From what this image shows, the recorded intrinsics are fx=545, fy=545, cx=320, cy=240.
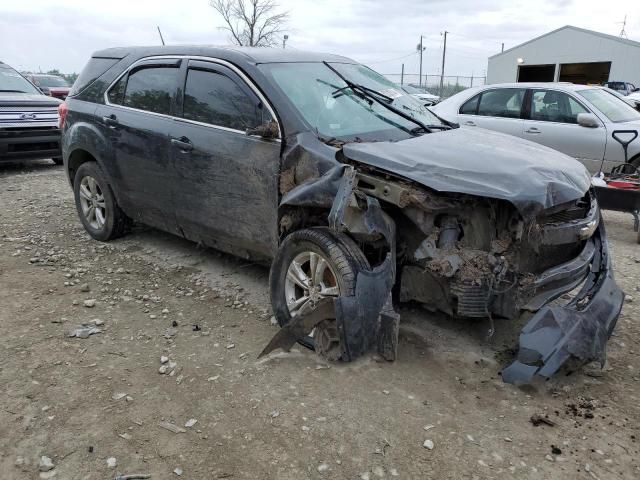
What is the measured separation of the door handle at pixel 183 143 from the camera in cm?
414

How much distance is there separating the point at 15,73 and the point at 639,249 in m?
10.9

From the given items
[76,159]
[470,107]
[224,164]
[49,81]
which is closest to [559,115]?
[470,107]

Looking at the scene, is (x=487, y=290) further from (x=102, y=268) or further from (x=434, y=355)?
(x=102, y=268)

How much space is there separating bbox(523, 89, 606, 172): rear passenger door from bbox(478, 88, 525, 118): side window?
169 mm

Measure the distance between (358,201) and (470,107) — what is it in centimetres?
561

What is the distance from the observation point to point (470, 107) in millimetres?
8094

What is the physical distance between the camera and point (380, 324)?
122 inches

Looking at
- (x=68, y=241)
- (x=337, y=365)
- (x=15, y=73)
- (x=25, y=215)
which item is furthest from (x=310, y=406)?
(x=15, y=73)

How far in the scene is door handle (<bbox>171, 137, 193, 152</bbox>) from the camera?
13.6 ft

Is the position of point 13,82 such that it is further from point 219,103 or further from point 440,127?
point 440,127

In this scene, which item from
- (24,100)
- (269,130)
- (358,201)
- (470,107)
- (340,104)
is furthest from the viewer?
(24,100)

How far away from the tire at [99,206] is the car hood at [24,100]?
178 inches

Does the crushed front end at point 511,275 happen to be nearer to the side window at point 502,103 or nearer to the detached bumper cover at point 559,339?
the detached bumper cover at point 559,339

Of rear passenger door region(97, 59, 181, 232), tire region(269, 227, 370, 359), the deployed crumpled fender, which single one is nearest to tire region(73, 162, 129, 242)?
rear passenger door region(97, 59, 181, 232)
